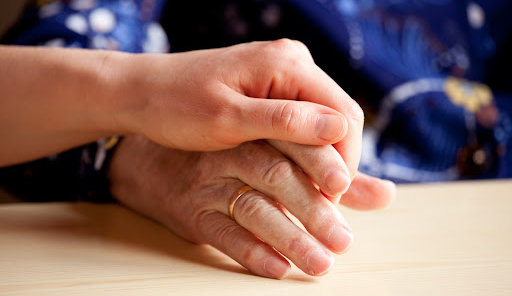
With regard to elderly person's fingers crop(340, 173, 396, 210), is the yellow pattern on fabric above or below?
below

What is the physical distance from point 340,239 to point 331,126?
9 centimetres

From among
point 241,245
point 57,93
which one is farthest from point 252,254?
point 57,93

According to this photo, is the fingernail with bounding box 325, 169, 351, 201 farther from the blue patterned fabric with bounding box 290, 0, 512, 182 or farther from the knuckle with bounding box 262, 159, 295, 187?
the blue patterned fabric with bounding box 290, 0, 512, 182

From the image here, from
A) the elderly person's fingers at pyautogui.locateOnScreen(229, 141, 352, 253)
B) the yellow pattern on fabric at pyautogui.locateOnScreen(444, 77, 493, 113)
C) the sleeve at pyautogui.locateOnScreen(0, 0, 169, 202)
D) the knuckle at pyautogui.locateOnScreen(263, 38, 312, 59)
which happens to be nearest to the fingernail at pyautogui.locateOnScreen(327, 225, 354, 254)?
the elderly person's fingers at pyautogui.locateOnScreen(229, 141, 352, 253)

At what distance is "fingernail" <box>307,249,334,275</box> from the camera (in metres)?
0.43

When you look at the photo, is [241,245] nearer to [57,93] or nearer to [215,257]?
[215,257]

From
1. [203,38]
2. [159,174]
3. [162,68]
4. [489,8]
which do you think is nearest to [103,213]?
[159,174]

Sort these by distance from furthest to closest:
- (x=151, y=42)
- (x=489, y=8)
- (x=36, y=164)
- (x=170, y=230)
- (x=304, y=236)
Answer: (x=489, y=8)
(x=151, y=42)
(x=36, y=164)
(x=170, y=230)
(x=304, y=236)

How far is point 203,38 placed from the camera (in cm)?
89

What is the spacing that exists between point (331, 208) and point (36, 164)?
42cm

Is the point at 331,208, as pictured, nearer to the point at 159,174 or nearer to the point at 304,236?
the point at 304,236

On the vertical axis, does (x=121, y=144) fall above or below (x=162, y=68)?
below

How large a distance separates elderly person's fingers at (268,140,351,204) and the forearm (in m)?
0.18

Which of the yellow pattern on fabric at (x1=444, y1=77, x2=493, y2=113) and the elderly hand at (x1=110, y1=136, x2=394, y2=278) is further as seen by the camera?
the yellow pattern on fabric at (x1=444, y1=77, x2=493, y2=113)
